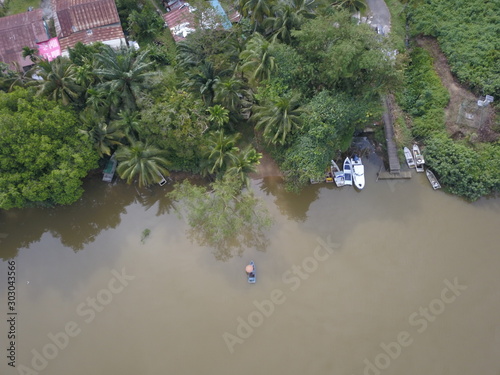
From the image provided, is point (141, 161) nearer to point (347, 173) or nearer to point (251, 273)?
point (251, 273)

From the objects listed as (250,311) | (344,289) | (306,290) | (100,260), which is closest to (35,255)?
(100,260)

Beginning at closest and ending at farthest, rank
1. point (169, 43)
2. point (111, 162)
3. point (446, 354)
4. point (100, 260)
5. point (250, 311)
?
point (446, 354)
point (250, 311)
point (100, 260)
point (111, 162)
point (169, 43)

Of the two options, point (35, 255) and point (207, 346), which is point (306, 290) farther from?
point (35, 255)

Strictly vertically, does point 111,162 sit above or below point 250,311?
above

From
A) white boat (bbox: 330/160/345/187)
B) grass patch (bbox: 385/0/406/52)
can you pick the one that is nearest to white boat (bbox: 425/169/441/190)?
white boat (bbox: 330/160/345/187)

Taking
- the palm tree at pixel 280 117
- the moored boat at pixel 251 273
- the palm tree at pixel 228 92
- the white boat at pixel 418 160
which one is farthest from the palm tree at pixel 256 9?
the moored boat at pixel 251 273

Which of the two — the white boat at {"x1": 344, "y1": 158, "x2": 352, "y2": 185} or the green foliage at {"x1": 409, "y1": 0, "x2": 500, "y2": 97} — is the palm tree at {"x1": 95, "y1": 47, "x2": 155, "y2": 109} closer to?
the white boat at {"x1": 344, "y1": 158, "x2": 352, "y2": 185}

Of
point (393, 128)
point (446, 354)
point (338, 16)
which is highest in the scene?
point (338, 16)
